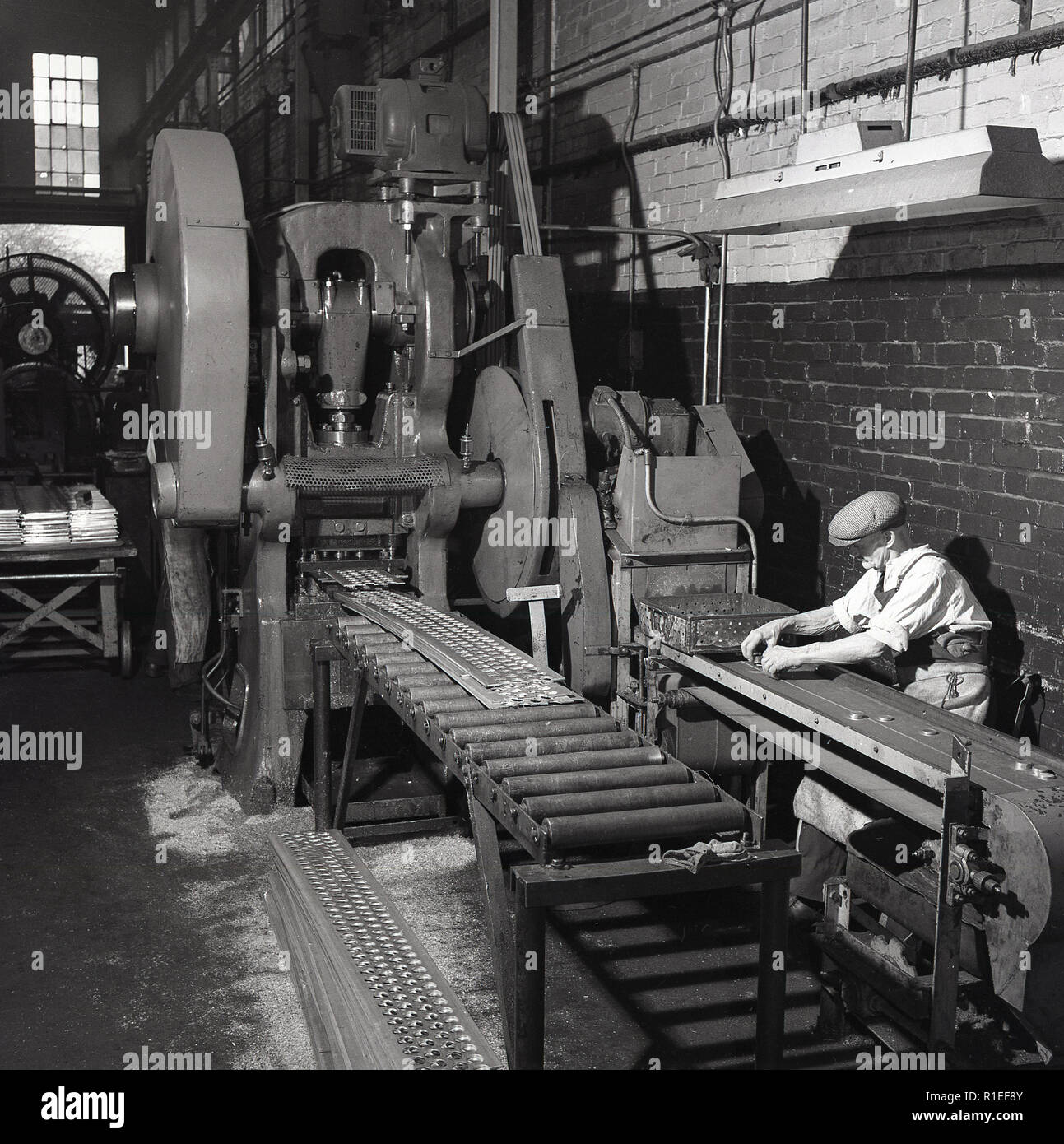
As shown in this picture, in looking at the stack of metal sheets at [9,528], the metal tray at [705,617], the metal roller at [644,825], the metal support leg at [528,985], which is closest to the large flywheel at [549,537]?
the metal tray at [705,617]

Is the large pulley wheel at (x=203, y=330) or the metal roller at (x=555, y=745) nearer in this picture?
the metal roller at (x=555, y=745)

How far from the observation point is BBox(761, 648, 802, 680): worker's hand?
138 inches

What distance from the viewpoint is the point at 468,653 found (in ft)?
11.9

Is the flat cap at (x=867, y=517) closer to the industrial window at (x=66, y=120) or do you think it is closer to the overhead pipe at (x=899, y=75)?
the overhead pipe at (x=899, y=75)

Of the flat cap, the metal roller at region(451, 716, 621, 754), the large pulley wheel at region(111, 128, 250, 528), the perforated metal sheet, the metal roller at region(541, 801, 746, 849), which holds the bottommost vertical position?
the metal roller at region(541, 801, 746, 849)

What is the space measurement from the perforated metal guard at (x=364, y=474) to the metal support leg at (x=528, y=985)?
2305mm

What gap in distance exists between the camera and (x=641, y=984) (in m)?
3.45

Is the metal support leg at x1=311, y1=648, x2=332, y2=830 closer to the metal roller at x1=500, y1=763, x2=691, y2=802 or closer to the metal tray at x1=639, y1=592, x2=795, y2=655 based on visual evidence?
the metal tray at x1=639, y1=592, x2=795, y2=655

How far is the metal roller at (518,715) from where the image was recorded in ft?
9.99

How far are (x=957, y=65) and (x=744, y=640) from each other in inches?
78.5

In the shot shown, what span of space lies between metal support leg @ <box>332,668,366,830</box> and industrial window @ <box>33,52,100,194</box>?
39.1 ft

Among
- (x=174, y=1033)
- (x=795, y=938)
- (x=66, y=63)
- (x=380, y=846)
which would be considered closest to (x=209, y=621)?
(x=380, y=846)

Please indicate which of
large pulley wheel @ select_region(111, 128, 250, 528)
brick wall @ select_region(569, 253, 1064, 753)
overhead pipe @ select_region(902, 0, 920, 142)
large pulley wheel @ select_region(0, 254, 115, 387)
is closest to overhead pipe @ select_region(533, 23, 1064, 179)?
overhead pipe @ select_region(902, 0, 920, 142)

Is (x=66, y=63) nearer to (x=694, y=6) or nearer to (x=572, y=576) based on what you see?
(x=694, y=6)
